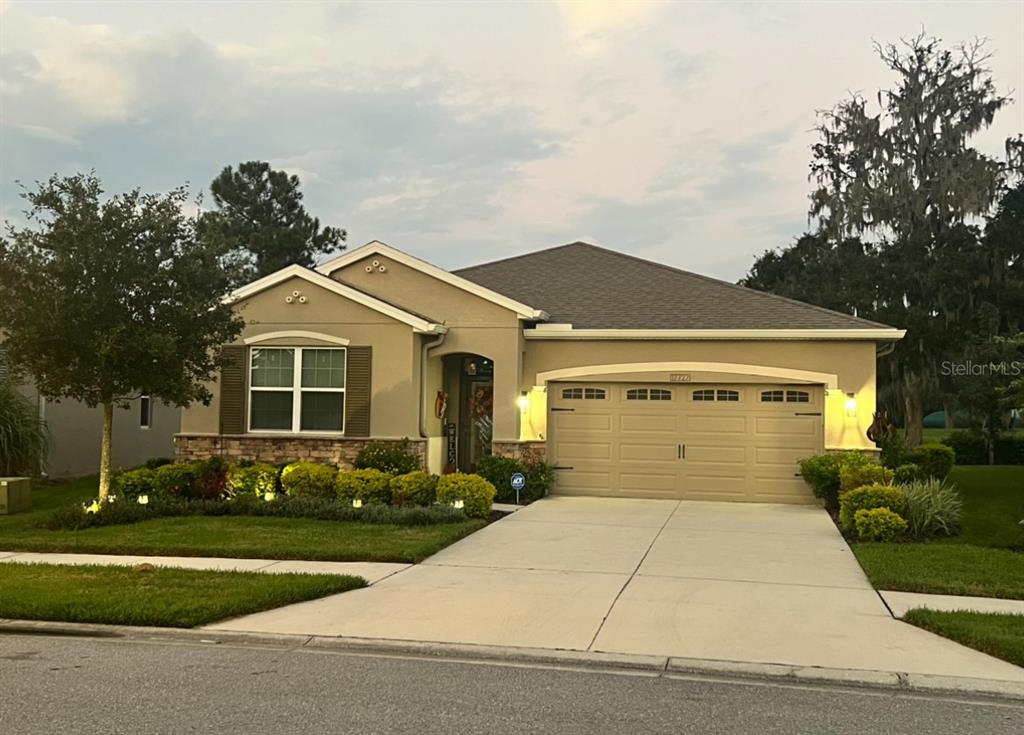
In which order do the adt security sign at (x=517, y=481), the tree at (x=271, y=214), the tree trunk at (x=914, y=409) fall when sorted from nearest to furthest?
the adt security sign at (x=517, y=481)
the tree trunk at (x=914, y=409)
the tree at (x=271, y=214)

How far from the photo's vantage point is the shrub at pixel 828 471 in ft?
50.2

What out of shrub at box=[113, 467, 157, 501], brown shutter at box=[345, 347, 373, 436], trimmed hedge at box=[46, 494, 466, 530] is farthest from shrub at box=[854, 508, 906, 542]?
shrub at box=[113, 467, 157, 501]

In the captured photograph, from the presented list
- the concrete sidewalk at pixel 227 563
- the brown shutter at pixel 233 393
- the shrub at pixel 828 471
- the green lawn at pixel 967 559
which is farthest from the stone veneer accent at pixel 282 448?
the green lawn at pixel 967 559

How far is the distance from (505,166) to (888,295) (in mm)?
13450

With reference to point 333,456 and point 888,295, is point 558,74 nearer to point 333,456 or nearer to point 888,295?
point 333,456

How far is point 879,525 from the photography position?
40.1ft

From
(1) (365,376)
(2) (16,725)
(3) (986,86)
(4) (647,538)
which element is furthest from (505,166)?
(2) (16,725)

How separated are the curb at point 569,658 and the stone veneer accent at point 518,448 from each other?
10051 millimetres

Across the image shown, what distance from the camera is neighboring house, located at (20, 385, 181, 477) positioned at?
19453mm

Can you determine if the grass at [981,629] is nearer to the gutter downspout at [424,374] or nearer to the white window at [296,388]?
the gutter downspout at [424,374]

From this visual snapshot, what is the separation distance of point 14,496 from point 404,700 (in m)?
11.9

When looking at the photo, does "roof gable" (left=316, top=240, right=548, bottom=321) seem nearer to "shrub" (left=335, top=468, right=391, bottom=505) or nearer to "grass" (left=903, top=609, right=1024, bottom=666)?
Result: "shrub" (left=335, top=468, right=391, bottom=505)

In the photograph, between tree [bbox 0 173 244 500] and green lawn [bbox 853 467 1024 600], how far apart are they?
9357 millimetres

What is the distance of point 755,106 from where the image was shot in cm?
2006
